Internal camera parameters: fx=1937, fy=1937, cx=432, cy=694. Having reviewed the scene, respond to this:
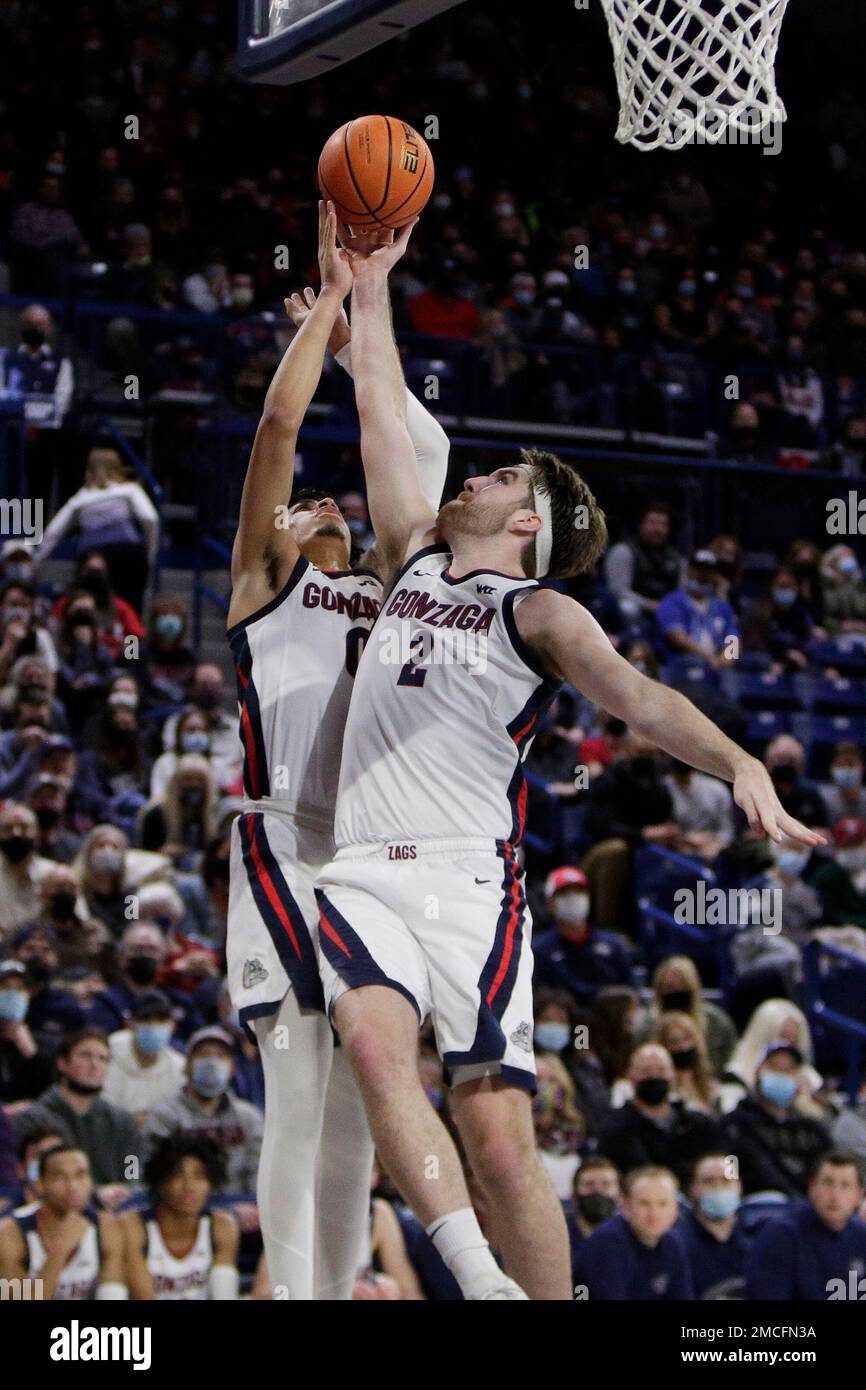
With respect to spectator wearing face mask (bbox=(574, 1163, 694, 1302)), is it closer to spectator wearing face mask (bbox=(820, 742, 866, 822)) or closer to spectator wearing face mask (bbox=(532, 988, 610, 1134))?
spectator wearing face mask (bbox=(532, 988, 610, 1134))

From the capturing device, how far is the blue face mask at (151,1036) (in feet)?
26.9

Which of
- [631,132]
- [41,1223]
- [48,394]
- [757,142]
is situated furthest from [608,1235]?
[757,142]

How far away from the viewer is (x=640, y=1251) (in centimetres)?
777

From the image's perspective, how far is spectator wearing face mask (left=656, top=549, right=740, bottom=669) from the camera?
12172 millimetres

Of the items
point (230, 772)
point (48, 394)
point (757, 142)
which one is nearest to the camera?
point (230, 772)

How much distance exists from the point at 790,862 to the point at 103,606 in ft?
13.4

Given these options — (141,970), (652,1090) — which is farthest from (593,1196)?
(141,970)

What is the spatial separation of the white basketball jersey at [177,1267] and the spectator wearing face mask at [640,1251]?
4.81ft

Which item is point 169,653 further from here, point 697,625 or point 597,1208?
point 597,1208

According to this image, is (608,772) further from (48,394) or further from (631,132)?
(631,132)

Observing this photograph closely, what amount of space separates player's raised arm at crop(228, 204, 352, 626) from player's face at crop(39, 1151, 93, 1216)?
2.96 m

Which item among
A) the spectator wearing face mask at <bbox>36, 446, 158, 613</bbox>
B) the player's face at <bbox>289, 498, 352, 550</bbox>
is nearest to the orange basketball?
the player's face at <bbox>289, 498, 352, 550</bbox>
